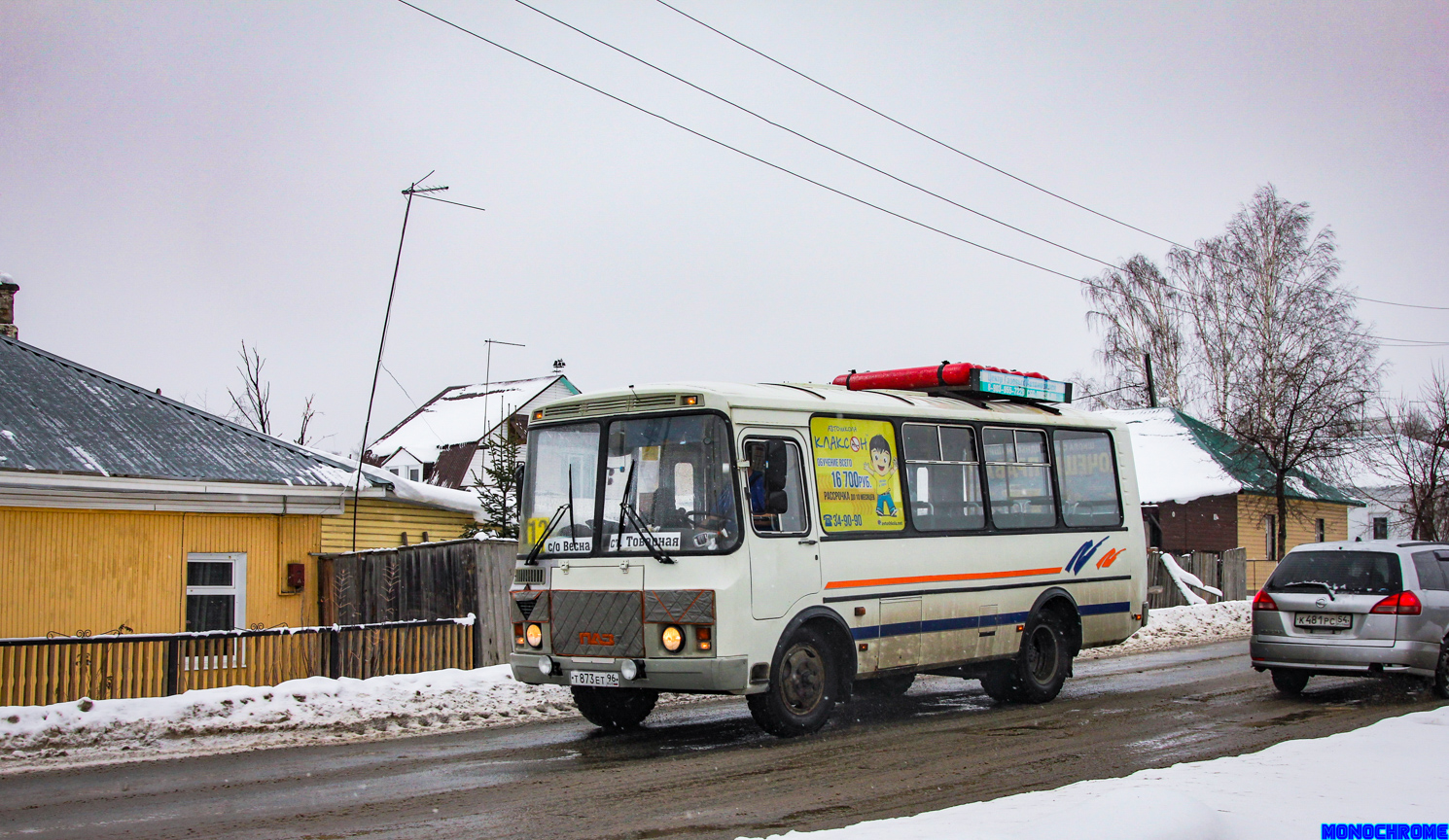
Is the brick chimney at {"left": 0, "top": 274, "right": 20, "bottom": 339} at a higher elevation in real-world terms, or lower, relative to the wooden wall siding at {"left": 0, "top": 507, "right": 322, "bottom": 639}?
higher

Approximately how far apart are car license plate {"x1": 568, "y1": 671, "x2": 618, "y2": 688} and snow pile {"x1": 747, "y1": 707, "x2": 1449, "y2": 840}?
A: 11.8ft

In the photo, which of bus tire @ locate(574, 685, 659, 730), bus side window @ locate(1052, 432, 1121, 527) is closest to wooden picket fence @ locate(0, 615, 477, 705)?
bus tire @ locate(574, 685, 659, 730)

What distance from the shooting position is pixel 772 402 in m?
10.2

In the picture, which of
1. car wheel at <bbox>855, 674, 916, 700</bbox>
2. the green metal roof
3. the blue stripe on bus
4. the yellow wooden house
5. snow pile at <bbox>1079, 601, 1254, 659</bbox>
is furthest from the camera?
the green metal roof

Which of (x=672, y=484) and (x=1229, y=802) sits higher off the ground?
(x=672, y=484)

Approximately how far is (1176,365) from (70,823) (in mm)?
50454

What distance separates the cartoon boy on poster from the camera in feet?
36.2

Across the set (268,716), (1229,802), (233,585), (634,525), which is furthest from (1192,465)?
(1229,802)

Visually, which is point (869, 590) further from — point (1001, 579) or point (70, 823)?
point (70, 823)

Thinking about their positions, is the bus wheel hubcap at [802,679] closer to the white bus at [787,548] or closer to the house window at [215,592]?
the white bus at [787,548]

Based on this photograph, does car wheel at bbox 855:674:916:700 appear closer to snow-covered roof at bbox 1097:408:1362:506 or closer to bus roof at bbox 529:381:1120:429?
bus roof at bbox 529:381:1120:429

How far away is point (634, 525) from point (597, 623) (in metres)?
0.86

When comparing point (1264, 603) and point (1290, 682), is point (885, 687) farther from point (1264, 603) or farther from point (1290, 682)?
point (1290, 682)

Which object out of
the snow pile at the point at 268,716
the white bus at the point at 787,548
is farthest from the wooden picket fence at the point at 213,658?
the white bus at the point at 787,548
